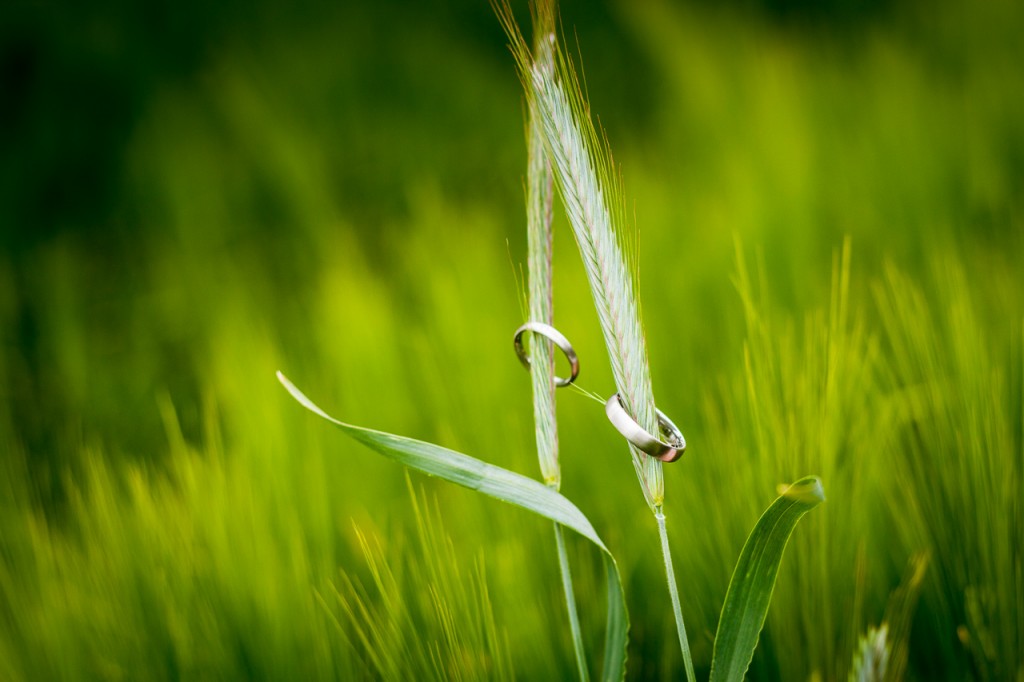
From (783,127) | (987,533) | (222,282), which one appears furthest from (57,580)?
(783,127)

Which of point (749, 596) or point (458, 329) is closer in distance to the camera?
point (749, 596)

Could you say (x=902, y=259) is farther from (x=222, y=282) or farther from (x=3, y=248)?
(x=3, y=248)

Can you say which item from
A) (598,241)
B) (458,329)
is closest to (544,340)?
(598,241)

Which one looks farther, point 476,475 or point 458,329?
point 458,329

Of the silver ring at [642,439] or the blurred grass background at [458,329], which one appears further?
the blurred grass background at [458,329]

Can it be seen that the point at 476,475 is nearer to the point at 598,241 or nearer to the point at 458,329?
the point at 598,241

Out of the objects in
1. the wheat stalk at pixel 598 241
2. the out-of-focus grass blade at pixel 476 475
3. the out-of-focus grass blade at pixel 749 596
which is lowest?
the out-of-focus grass blade at pixel 749 596
